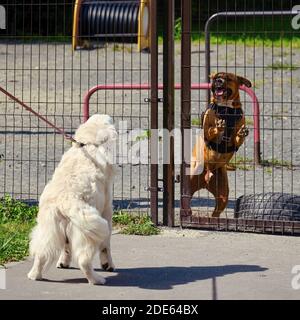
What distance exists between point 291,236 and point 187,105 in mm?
1500

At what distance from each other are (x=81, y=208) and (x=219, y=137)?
7.22 ft

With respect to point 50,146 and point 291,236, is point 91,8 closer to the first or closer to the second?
point 50,146

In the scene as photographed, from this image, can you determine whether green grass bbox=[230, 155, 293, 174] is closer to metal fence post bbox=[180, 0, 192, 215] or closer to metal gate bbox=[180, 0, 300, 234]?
metal gate bbox=[180, 0, 300, 234]

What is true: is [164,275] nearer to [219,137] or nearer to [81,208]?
[81,208]

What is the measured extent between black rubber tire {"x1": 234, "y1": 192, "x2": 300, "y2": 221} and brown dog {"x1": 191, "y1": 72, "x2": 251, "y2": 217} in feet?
0.61

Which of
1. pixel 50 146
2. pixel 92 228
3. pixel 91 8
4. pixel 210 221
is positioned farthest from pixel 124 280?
pixel 91 8

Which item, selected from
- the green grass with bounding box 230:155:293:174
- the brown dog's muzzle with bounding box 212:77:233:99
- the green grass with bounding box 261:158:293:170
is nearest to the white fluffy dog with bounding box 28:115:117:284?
the brown dog's muzzle with bounding box 212:77:233:99

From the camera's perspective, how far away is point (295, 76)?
18312 mm

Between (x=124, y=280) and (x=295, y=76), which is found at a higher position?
(x=295, y=76)

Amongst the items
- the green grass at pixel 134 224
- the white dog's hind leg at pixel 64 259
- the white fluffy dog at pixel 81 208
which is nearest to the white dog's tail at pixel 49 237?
the white fluffy dog at pixel 81 208

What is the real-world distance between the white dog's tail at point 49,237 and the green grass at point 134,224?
1.72m

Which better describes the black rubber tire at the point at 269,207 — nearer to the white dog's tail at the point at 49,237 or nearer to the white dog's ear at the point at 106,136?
the white dog's ear at the point at 106,136

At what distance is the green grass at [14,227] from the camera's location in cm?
726

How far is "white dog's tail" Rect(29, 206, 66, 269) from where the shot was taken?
250 inches
